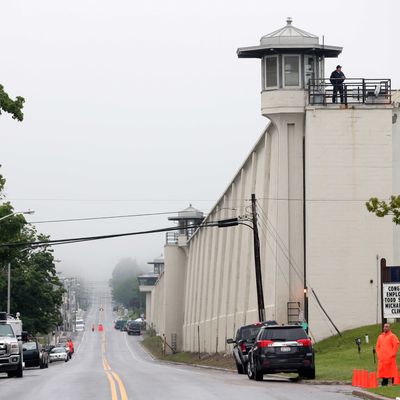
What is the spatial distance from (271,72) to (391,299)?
3183 cm

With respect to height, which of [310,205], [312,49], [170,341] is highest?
[312,49]

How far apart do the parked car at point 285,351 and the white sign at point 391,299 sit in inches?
251

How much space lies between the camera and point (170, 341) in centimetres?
11144

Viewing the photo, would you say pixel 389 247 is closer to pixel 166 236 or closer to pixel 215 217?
pixel 215 217

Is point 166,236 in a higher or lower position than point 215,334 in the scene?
higher

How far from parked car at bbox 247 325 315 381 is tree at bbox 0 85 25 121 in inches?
629

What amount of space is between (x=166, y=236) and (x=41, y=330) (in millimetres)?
21327

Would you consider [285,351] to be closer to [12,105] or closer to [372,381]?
[372,381]

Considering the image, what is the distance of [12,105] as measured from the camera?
45.7 metres

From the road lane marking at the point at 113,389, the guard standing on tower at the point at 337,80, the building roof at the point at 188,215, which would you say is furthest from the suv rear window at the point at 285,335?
the building roof at the point at 188,215

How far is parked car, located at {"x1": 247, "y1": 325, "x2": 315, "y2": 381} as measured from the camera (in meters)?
34.6

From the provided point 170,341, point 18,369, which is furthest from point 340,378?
point 170,341

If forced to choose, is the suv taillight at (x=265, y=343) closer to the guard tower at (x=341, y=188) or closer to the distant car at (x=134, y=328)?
the guard tower at (x=341, y=188)

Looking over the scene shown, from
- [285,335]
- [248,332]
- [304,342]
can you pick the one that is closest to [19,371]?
[248,332]
